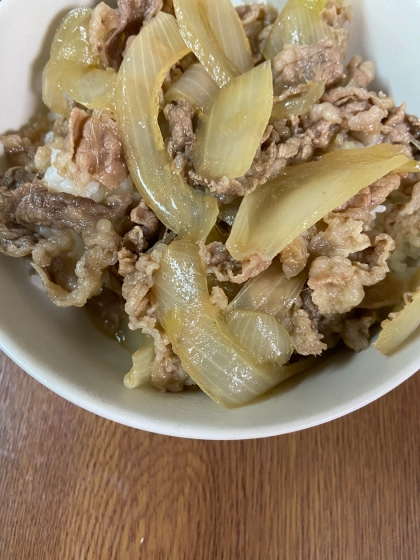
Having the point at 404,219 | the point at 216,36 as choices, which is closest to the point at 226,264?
the point at 404,219

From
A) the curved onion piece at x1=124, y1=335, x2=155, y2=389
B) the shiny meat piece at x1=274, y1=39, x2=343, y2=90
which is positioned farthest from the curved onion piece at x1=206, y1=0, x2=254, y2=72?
the curved onion piece at x1=124, y1=335, x2=155, y2=389

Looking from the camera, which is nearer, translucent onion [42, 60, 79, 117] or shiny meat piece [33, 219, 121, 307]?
shiny meat piece [33, 219, 121, 307]

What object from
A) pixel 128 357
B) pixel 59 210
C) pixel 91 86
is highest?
pixel 91 86

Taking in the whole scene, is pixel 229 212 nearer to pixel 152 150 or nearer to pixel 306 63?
pixel 152 150

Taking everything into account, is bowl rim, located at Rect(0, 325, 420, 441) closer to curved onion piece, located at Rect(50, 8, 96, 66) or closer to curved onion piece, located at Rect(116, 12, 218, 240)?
curved onion piece, located at Rect(116, 12, 218, 240)

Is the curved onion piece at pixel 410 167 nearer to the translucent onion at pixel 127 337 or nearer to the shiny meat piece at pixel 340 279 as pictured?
the shiny meat piece at pixel 340 279

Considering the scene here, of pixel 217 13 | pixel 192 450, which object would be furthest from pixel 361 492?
pixel 217 13
